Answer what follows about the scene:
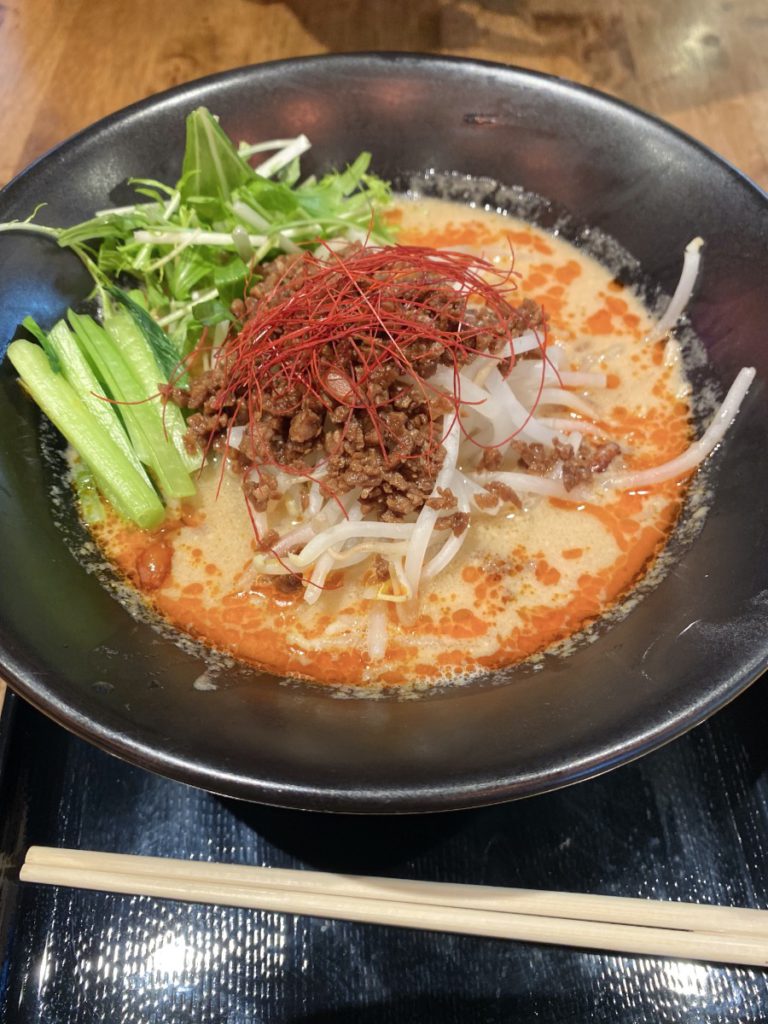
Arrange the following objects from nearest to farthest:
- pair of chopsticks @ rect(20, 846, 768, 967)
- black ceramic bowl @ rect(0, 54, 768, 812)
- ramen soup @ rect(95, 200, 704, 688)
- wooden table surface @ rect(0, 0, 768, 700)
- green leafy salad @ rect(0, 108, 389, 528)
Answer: black ceramic bowl @ rect(0, 54, 768, 812) → pair of chopsticks @ rect(20, 846, 768, 967) → ramen soup @ rect(95, 200, 704, 688) → green leafy salad @ rect(0, 108, 389, 528) → wooden table surface @ rect(0, 0, 768, 700)

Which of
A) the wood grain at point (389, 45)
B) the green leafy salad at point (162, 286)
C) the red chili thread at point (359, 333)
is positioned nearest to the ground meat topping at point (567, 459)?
the red chili thread at point (359, 333)

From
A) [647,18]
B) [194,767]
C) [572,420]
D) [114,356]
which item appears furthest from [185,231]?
[647,18]

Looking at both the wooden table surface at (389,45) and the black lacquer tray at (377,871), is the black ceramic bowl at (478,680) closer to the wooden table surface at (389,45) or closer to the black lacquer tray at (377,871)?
the black lacquer tray at (377,871)

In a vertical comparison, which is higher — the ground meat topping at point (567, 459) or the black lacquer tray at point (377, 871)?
the ground meat topping at point (567, 459)

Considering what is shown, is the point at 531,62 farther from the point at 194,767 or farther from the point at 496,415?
the point at 194,767

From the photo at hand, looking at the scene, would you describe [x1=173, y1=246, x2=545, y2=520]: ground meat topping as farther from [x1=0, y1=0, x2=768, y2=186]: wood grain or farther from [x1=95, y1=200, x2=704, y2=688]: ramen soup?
[x1=0, y1=0, x2=768, y2=186]: wood grain

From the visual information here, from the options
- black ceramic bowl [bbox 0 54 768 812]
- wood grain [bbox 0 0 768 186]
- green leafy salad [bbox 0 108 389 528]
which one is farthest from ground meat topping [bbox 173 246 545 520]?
wood grain [bbox 0 0 768 186]

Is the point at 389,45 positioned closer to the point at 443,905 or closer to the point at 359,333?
the point at 359,333
